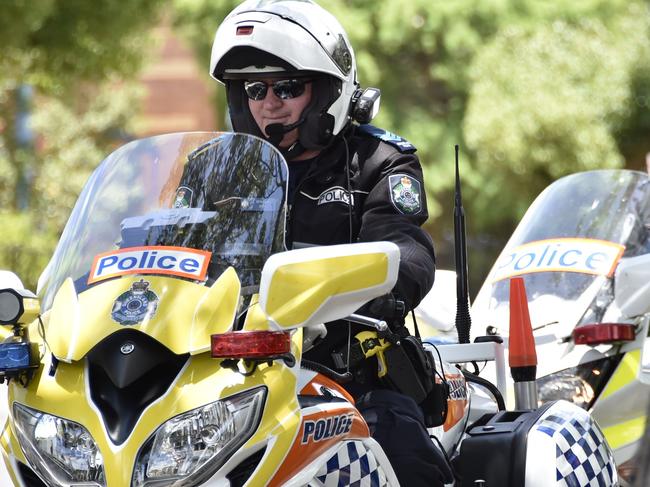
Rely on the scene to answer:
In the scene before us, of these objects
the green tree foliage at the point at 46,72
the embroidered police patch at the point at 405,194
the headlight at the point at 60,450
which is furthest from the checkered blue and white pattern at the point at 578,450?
the green tree foliage at the point at 46,72

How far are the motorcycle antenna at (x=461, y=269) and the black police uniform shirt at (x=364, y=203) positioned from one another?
572mm

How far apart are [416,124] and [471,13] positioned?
241 cm

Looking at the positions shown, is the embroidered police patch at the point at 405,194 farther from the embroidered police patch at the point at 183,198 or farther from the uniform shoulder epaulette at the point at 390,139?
the embroidered police patch at the point at 183,198

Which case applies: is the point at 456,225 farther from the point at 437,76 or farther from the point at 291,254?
the point at 437,76

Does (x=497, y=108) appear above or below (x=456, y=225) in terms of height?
above

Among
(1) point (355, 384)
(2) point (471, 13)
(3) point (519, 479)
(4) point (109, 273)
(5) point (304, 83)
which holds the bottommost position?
(3) point (519, 479)

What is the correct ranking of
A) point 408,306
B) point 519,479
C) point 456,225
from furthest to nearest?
point 456,225, point 519,479, point 408,306

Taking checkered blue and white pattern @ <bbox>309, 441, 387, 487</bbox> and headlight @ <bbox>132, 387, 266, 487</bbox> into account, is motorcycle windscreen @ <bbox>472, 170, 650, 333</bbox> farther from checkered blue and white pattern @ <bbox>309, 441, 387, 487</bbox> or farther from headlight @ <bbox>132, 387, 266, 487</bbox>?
headlight @ <bbox>132, 387, 266, 487</bbox>

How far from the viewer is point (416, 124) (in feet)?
94.8

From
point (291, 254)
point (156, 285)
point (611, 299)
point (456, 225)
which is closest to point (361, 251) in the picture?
point (291, 254)

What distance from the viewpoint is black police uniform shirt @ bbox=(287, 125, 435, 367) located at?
4332mm

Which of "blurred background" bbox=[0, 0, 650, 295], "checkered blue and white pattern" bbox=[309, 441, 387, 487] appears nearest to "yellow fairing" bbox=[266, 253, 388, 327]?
Result: "checkered blue and white pattern" bbox=[309, 441, 387, 487]

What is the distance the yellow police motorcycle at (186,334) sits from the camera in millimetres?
3402

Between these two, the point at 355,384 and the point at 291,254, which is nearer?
the point at 291,254
